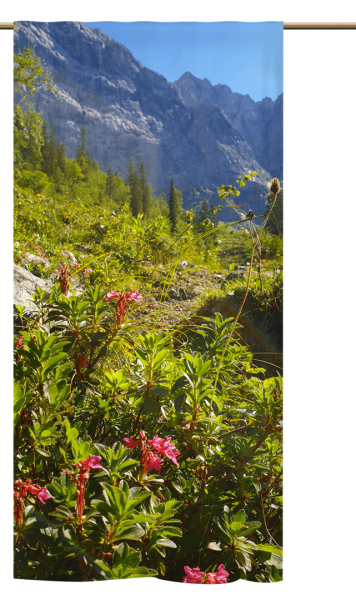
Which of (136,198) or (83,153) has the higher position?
(83,153)

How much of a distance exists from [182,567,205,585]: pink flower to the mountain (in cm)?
131

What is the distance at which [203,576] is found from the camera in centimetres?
A: 112

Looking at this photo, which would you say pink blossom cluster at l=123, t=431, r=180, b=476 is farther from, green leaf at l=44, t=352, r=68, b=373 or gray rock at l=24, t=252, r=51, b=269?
gray rock at l=24, t=252, r=51, b=269

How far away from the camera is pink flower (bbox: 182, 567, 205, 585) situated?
1.11 m

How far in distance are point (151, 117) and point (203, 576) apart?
6.35 ft

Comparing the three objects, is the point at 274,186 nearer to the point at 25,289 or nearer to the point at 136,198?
the point at 136,198

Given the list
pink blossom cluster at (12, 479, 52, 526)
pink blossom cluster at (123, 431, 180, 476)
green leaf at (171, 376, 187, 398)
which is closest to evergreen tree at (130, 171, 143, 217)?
green leaf at (171, 376, 187, 398)

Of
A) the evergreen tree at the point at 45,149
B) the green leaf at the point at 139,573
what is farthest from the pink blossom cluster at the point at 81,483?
the evergreen tree at the point at 45,149

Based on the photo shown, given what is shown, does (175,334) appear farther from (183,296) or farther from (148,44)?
(148,44)

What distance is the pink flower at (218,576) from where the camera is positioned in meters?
1.10

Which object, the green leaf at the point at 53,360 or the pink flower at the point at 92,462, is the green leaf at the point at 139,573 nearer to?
the pink flower at the point at 92,462

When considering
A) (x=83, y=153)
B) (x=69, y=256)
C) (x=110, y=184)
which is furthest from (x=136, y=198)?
(x=69, y=256)
